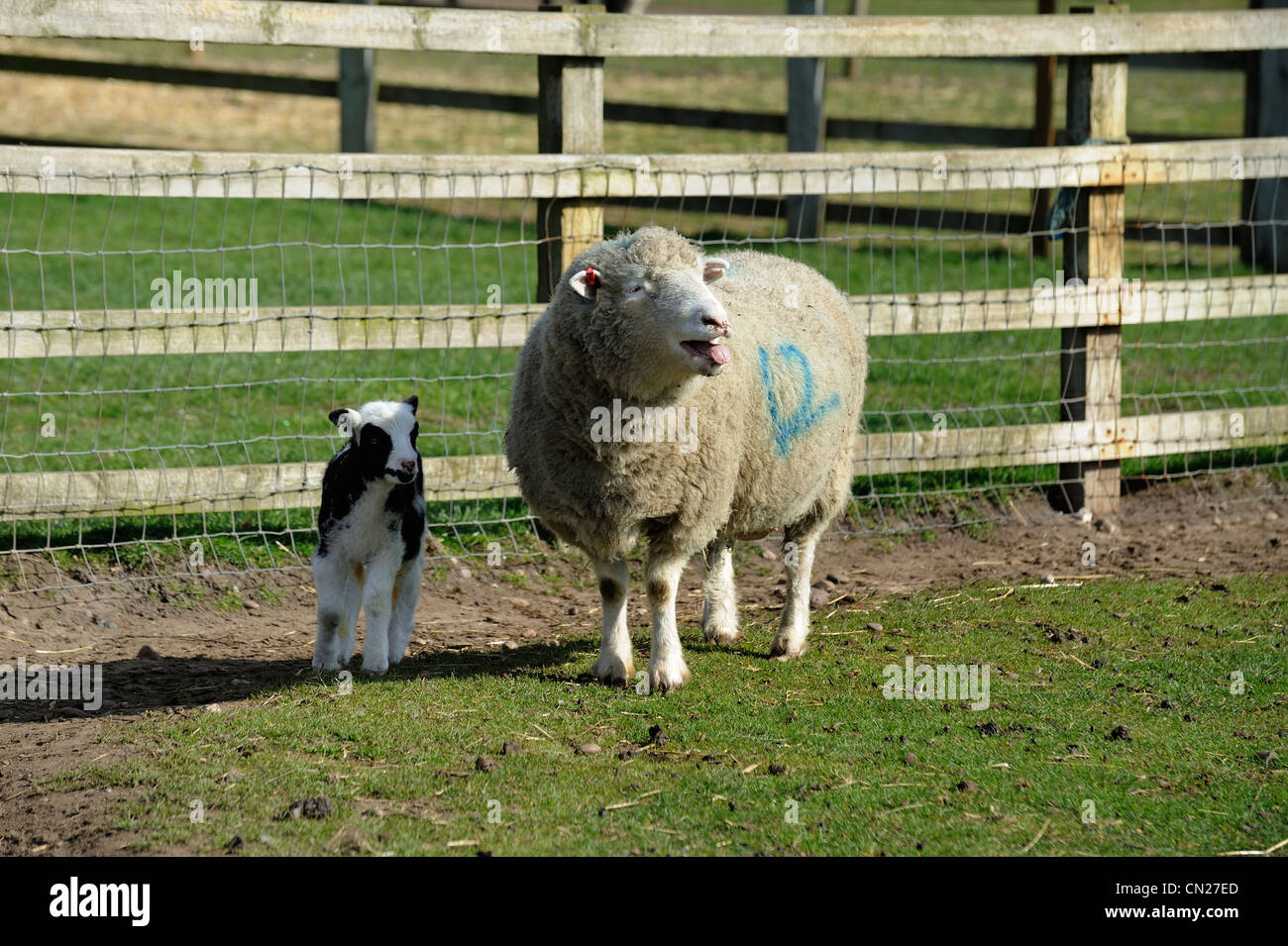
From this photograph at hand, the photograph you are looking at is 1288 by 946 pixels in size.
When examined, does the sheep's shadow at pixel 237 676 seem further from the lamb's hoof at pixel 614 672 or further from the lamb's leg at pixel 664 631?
the lamb's leg at pixel 664 631

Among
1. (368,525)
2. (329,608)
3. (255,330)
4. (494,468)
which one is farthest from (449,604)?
(255,330)

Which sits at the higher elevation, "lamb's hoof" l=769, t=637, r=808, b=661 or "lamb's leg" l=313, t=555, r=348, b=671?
"lamb's leg" l=313, t=555, r=348, b=671

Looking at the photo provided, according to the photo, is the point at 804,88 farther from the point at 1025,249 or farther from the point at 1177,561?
the point at 1177,561

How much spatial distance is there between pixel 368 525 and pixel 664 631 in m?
1.17

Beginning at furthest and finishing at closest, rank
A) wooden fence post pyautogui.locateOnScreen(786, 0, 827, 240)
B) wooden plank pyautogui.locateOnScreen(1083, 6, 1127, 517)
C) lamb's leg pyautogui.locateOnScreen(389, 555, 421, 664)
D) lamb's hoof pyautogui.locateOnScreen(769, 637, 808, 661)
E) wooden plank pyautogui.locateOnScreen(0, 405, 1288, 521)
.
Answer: wooden fence post pyautogui.locateOnScreen(786, 0, 827, 240) → wooden plank pyautogui.locateOnScreen(1083, 6, 1127, 517) → wooden plank pyautogui.locateOnScreen(0, 405, 1288, 521) → lamb's hoof pyautogui.locateOnScreen(769, 637, 808, 661) → lamb's leg pyautogui.locateOnScreen(389, 555, 421, 664)

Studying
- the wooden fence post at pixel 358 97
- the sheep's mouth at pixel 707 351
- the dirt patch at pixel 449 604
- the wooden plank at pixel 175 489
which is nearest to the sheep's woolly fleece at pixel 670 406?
the sheep's mouth at pixel 707 351

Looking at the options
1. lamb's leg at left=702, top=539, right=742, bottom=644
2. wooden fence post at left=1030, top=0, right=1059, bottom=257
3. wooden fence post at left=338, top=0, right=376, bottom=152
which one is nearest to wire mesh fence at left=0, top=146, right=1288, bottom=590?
lamb's leg at left=702, top=539, right=742, bottom=644

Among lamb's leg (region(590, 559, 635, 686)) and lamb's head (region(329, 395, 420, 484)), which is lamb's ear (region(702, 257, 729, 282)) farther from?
lamb's head (region(329, 395, 420, 484))

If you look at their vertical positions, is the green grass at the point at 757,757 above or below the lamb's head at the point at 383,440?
below

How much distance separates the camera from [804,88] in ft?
44.9

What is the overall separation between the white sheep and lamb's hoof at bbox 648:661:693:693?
100 centimetres

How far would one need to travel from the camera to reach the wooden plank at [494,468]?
6.04m

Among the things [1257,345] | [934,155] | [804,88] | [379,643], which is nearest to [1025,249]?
[804,88]

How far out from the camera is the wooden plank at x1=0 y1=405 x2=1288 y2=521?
6043 millimetres
